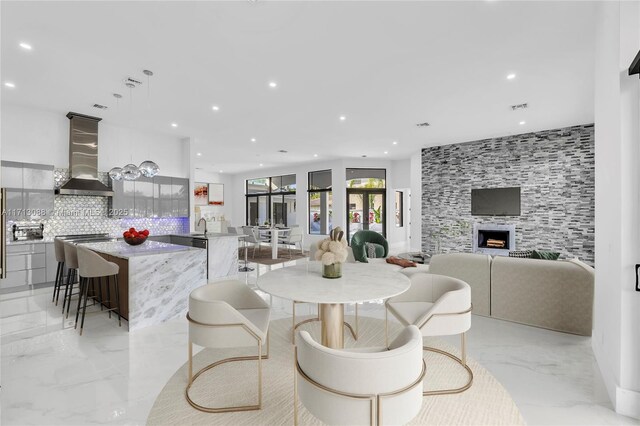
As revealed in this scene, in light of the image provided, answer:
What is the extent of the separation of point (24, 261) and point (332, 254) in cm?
552

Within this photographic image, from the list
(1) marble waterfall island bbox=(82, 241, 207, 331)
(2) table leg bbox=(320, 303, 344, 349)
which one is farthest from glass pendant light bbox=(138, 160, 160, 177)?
(2) table leg bbox=(320, 303, 344, 349)

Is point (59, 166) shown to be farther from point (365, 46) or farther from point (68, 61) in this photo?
point (365, 46)

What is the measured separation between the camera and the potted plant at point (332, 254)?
2305 mm

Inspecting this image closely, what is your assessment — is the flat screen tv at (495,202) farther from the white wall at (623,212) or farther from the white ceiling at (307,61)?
the white wall at (623,212)

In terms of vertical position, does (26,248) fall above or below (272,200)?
below

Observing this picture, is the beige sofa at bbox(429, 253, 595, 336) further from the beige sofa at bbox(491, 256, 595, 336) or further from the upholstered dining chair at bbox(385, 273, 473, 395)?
the upholstered dining chair at bbox(385, 273, 473, 395)

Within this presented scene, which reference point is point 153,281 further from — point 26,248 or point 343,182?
point 343,182

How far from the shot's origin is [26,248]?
4.91 metres

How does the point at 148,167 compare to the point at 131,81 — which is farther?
the point at 148,167

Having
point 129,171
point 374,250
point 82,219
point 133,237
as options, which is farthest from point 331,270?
point 82,219

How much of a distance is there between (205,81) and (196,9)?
5.04ft

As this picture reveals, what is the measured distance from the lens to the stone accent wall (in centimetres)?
632

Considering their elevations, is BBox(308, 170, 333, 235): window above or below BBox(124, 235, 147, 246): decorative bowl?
above

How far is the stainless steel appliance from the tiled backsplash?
0.27 feet
